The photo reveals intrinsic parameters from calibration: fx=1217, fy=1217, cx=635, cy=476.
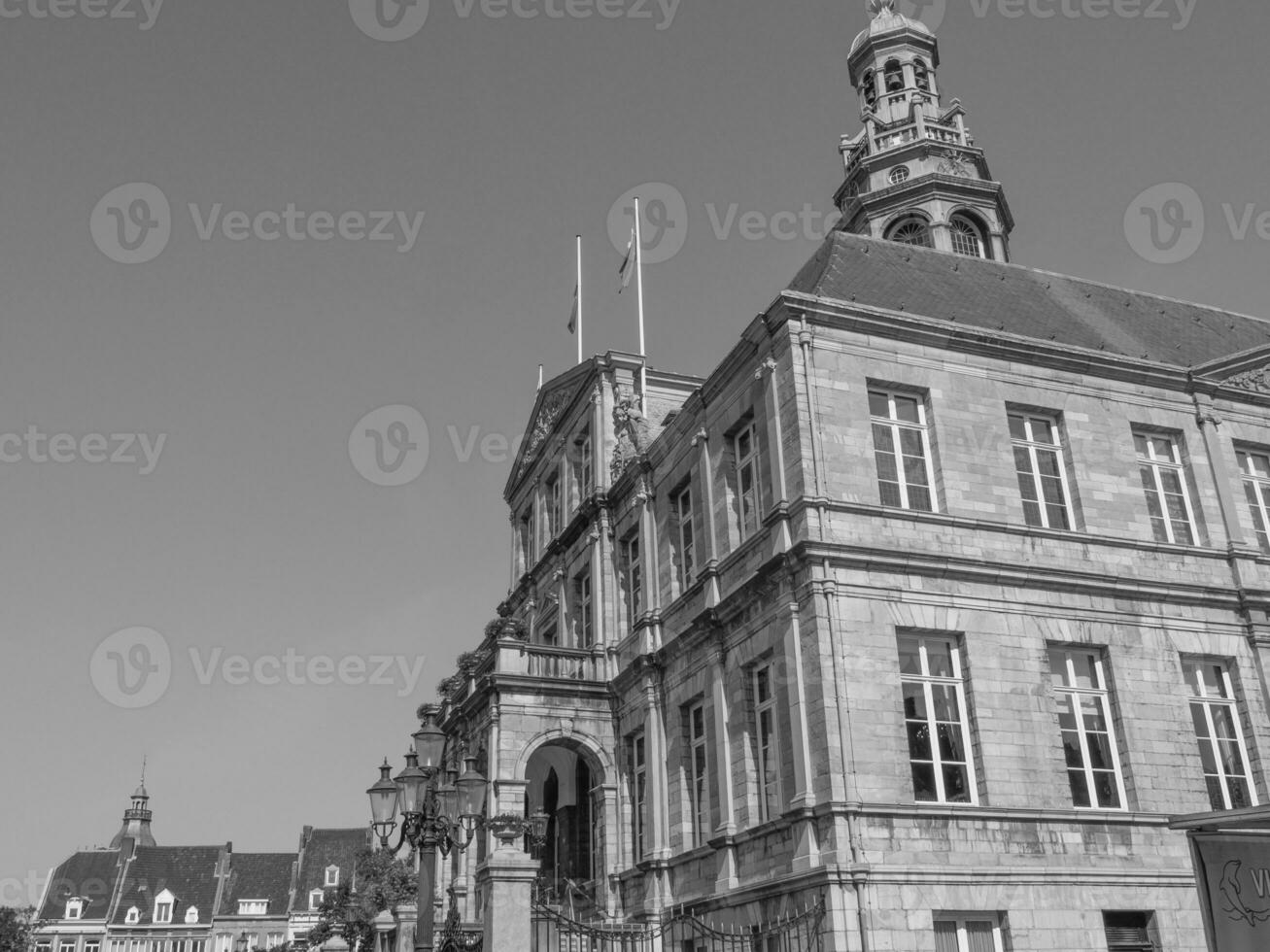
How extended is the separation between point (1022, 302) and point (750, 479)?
7269 millimetres

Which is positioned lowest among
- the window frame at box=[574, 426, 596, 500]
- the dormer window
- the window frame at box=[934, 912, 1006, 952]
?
the window frame at box=[934, 912, 1006, 952]

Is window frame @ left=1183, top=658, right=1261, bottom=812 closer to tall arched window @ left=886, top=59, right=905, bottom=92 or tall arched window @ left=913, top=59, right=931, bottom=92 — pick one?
tall arched window @ left=913, top=59, right=931, bottom=92

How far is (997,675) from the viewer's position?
18203 millimetres

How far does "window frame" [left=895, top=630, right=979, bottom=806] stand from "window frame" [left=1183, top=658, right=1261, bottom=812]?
13.7 ft

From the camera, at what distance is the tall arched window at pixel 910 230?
97.5ft

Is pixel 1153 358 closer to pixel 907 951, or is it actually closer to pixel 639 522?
pixel 639 522

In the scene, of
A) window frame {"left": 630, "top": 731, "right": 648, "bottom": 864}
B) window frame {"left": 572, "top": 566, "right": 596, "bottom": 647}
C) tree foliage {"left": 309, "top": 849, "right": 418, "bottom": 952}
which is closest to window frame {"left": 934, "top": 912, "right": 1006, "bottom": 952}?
window frame {"left": 630, "top": 731, "right": 648, "bottom": 864}

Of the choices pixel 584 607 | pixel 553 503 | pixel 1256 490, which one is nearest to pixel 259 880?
pixel 553 503

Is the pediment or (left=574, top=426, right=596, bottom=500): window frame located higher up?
(left=574, top=426, right=596, bottom=500): window frame

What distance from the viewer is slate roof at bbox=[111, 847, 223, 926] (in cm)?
7944

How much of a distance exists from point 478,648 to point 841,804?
1713 centimetres

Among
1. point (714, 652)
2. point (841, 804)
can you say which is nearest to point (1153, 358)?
point (714, 652)

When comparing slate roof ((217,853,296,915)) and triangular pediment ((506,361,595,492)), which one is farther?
slate roof ((217,853,296,915))

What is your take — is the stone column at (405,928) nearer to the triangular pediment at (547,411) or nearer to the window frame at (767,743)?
the window frame at (767,743)
